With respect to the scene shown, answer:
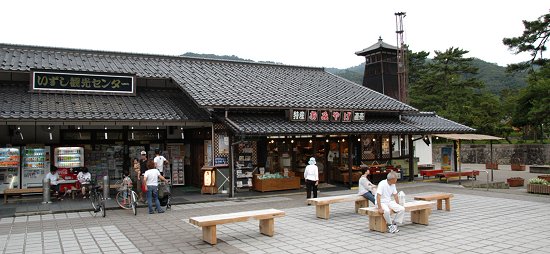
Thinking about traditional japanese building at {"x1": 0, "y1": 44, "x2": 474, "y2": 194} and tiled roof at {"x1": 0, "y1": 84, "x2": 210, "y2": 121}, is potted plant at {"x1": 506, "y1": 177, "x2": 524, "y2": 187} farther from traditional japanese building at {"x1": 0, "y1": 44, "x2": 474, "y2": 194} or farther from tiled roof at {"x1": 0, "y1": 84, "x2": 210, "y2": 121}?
tiled roof at {"x1": 0, "y1": 84, "x2": 210, "y2": 121}

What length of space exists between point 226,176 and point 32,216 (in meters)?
6.29

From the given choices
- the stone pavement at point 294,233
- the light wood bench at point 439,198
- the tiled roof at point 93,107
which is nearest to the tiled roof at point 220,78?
the tiled roof at point 93,107

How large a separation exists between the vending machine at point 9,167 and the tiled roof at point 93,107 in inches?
83.9

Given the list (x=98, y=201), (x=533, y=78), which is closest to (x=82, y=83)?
(x=98, y=201)

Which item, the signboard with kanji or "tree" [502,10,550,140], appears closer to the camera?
the signboard with kanji

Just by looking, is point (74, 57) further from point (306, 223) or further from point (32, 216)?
point (306, 223)

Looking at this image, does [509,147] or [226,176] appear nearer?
[226,176]

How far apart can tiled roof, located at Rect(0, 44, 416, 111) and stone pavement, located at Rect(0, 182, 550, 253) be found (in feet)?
17.1

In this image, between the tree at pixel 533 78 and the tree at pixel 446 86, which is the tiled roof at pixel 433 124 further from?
the tree at pixel 446 86

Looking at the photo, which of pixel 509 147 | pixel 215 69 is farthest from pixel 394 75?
pixel 215 69

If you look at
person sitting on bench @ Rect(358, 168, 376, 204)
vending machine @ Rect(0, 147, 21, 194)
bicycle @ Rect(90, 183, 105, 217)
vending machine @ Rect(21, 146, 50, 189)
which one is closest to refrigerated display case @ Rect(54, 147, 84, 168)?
vending machine @ Rect(21, 146, 50, 189)

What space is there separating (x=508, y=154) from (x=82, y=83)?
30299mm

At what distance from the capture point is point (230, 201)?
13.9 m

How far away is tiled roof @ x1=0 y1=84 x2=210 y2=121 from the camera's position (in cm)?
1281
